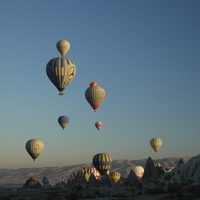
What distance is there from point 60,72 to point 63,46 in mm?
5831

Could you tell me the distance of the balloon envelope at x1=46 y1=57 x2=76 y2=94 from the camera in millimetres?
56919

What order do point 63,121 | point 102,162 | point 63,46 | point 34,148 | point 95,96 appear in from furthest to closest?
1. point 102,162
2. point 63,121
3. point 34,148
4. point 95,96
5. point 63,46

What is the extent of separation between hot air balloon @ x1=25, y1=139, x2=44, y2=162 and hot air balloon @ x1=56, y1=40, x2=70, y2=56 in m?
22.2

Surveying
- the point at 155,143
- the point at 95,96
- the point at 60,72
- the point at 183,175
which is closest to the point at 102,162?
the point at 95,96

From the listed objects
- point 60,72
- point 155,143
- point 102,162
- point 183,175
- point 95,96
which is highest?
point 60,72

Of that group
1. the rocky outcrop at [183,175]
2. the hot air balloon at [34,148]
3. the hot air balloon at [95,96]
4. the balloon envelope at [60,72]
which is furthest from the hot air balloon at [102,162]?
the balloon envelope at [60,72]

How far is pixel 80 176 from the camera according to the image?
72.4 metres

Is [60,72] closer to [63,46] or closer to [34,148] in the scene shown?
[63,46]

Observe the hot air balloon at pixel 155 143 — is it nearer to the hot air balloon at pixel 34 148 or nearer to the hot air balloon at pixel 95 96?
the hot air balloon at pixel 34 148

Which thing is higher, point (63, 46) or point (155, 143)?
point (63, 46)

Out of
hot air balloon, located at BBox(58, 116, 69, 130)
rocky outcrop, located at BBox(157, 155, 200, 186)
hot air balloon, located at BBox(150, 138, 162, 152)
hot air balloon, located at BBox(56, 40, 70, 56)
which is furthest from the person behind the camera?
hot air balloon, located at BBox(150, 138, 162, 152)

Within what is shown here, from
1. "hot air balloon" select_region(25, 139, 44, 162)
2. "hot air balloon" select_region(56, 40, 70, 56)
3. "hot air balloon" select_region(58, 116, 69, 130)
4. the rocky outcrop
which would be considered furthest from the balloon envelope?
the rocky outcrop

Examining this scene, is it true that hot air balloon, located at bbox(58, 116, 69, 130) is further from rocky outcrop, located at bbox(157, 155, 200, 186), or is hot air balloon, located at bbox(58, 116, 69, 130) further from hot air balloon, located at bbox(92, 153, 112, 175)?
rocky outcrop, located at bbox(157, 155, 200, 186)

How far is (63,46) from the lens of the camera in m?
60.3
